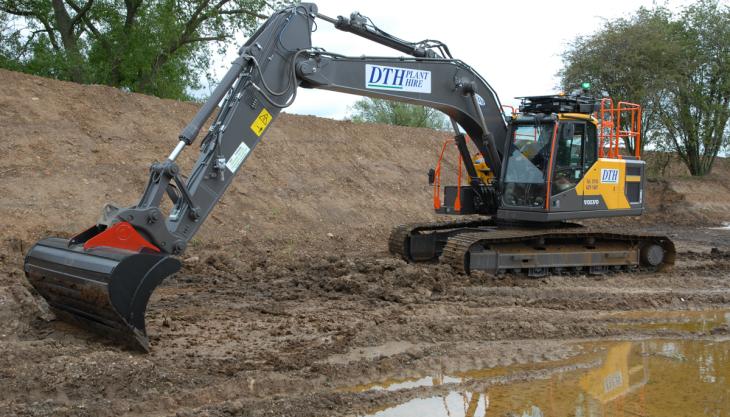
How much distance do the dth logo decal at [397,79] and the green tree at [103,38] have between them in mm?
11203

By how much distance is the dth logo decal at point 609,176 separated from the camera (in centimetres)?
1048

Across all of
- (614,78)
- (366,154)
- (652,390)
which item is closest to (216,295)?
(652,390)

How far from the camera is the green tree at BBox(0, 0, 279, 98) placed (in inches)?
720

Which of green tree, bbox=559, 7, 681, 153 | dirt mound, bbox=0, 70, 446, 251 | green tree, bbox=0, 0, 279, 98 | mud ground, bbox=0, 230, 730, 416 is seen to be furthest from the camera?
green tree, bbox=559, 7, 681, 153

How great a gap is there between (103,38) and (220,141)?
1361cm

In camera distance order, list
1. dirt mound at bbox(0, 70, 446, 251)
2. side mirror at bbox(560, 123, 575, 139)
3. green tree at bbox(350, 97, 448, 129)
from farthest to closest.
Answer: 1. green tree at bbox(350, 97, 448, 129)
2. dirt mound at bbox(0, 70, 446, 251)
3. side mirror at bbox(560, 123, 575, 139)

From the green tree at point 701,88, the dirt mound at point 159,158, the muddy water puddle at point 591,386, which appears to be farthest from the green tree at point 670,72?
the muddy water puddle at point 591,386

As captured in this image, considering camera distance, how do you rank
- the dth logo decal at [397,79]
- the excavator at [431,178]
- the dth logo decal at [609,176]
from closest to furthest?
the excavator at [431,178]
the dth logo decal at [397,79]
the dth logo decal at [609,176]

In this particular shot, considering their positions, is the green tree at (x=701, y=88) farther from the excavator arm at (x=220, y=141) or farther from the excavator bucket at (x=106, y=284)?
the excavator bucket at (x=106, y=284)

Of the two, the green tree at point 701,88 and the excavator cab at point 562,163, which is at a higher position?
the green tree at point 701,88

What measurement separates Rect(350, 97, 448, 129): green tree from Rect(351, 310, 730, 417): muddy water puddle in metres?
24.6

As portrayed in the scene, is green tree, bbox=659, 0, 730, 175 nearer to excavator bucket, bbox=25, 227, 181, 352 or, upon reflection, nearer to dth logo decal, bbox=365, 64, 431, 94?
dth logo decal, bbox=365, 64, 431, 94

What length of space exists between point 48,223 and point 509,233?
713cm

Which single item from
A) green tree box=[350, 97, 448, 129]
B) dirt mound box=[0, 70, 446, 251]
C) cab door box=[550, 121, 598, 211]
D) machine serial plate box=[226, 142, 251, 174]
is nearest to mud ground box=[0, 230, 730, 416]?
cab door box=[550, 121, 598, 211]
